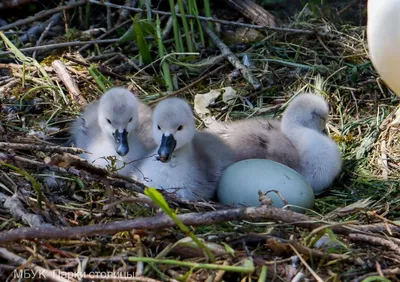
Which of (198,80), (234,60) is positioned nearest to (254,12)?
(234,60)

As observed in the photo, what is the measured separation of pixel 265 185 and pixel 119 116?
675 millimetres

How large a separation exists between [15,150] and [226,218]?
1.24 m

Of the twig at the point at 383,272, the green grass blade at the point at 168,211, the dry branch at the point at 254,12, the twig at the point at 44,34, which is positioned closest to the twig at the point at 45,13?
the twig at the point at 44,34

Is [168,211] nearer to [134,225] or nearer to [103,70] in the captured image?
[134,225]

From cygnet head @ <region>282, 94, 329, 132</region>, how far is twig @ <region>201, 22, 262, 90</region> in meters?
0.49

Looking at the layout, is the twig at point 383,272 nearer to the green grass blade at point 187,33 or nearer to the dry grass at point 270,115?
the dry grass at point 270,115

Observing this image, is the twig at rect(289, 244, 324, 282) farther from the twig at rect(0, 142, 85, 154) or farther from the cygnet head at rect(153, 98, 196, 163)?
the twig at rect(0, 142, 85, 154)

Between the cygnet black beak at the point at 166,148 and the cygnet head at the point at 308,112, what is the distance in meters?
0.78

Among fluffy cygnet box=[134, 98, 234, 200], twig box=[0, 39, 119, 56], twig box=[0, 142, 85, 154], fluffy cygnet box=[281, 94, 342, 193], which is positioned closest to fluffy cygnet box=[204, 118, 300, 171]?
fluffy cygnet box=[281, 94, 342, 193]

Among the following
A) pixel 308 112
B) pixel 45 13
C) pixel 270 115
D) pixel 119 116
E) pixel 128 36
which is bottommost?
pixel 270 115

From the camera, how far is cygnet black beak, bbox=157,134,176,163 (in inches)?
126

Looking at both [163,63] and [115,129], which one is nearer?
[115,129]

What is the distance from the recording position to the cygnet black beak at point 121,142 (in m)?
3.32

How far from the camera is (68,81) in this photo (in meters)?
4.24
